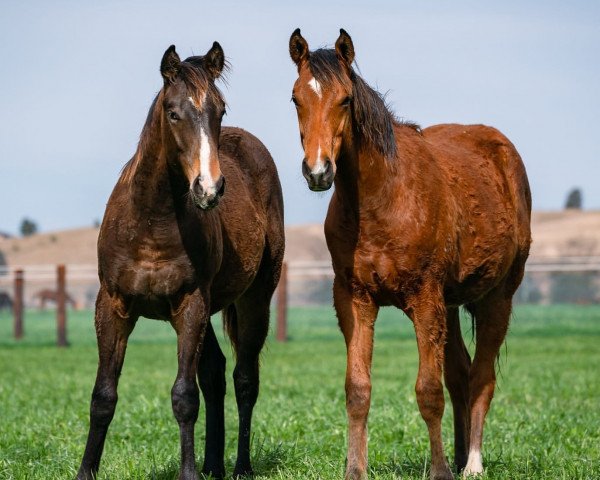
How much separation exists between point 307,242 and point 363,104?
57.5m

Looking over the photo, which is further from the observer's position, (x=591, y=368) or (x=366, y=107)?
(x=591, y=368)

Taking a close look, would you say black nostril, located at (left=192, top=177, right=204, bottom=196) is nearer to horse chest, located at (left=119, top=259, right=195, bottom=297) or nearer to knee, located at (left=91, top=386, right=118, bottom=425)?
horse chest, located at (left=119, top=259, right=195, bottom=297)

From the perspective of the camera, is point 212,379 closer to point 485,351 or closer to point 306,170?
point 485,351

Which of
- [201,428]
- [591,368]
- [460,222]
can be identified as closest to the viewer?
[460,222]

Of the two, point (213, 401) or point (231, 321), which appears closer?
point (213, 401)

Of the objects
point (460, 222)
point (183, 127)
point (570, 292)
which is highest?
point (183, 127)

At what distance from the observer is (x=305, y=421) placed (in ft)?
26.9

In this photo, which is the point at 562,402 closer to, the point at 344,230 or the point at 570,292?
the point at 344,230

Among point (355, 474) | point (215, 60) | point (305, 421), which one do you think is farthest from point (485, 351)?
point (215, 60)

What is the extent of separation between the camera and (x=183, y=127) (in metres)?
5.28

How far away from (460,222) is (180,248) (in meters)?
1.70

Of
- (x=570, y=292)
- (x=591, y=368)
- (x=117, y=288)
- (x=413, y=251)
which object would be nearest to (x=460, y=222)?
(x=413, y=251)

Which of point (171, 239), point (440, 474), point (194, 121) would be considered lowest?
point (440, 474)

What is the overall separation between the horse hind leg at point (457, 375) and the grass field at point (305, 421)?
0.93ft
